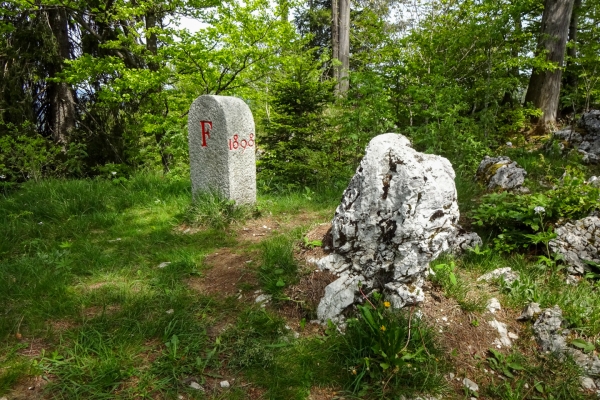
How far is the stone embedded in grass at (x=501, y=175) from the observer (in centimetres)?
459

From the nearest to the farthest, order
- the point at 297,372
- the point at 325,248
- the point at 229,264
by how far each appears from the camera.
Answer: the point at 297,372, the point at 325,248, the point at 229,264

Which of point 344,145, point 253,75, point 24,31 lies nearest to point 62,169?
point 24,31

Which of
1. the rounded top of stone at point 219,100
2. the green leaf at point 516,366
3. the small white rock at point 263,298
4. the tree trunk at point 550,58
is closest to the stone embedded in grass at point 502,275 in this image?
the green leaf at point 516,366

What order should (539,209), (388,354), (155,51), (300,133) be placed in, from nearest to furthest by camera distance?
(388,354), (539,209), (300,133), (155,51)

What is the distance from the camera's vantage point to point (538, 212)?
127 inches

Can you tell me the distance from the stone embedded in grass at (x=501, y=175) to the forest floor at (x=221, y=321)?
1.74 meters

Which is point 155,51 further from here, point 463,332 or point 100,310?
point 463,332

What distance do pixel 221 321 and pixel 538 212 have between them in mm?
2962

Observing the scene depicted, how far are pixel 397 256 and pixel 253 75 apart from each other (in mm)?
6353

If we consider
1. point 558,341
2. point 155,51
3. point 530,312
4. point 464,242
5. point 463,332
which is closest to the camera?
point 558,341

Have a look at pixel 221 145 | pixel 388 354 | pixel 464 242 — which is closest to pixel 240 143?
pixel 221 145

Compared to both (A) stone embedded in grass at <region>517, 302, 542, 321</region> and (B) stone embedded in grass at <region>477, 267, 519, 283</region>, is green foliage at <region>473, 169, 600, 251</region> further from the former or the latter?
(A) stone embedded in grass at <region>517, 302, 542, 321</region>

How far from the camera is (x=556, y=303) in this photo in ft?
8.68

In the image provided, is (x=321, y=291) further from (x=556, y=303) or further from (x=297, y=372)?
(x=556, y=303)
